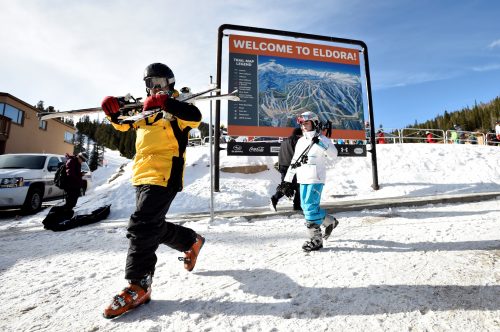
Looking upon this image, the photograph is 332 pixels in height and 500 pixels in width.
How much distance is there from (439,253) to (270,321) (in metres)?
2.13

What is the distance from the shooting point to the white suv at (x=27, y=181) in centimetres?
767

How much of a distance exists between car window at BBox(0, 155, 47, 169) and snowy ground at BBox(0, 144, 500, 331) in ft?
15.5

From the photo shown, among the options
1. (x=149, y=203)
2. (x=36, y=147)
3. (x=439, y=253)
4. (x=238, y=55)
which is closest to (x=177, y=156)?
(x=149, y=203)

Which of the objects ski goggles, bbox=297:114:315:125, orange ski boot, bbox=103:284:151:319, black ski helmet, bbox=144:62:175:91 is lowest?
orange ski boot, bbox=103:284:151:319

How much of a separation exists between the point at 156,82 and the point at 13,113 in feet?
80.0

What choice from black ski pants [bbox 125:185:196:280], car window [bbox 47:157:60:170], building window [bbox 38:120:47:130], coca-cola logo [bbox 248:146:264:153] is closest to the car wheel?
car window [bbox 47:157:60:170]

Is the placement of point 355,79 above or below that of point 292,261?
above

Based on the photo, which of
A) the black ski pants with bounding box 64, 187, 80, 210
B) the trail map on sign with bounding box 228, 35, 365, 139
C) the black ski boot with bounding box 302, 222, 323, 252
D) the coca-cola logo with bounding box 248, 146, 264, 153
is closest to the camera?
the black ski boot with bounding box 302, 222, 323, 252

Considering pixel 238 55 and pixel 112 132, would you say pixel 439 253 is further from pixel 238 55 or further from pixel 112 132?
pixel 112 132

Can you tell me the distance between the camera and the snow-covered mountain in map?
9055mm

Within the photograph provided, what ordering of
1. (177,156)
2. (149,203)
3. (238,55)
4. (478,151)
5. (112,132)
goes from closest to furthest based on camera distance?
(149,203)
(177,156)
(238,55)
(478,151)
(112,132)

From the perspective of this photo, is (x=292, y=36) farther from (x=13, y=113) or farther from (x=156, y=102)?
(x=13, y=113)

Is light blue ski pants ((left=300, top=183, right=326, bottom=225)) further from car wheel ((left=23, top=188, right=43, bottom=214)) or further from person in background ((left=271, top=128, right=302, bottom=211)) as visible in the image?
car wheel ((left=23, top=188, right=43, bottom=214))

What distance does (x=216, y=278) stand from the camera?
2.60 m
